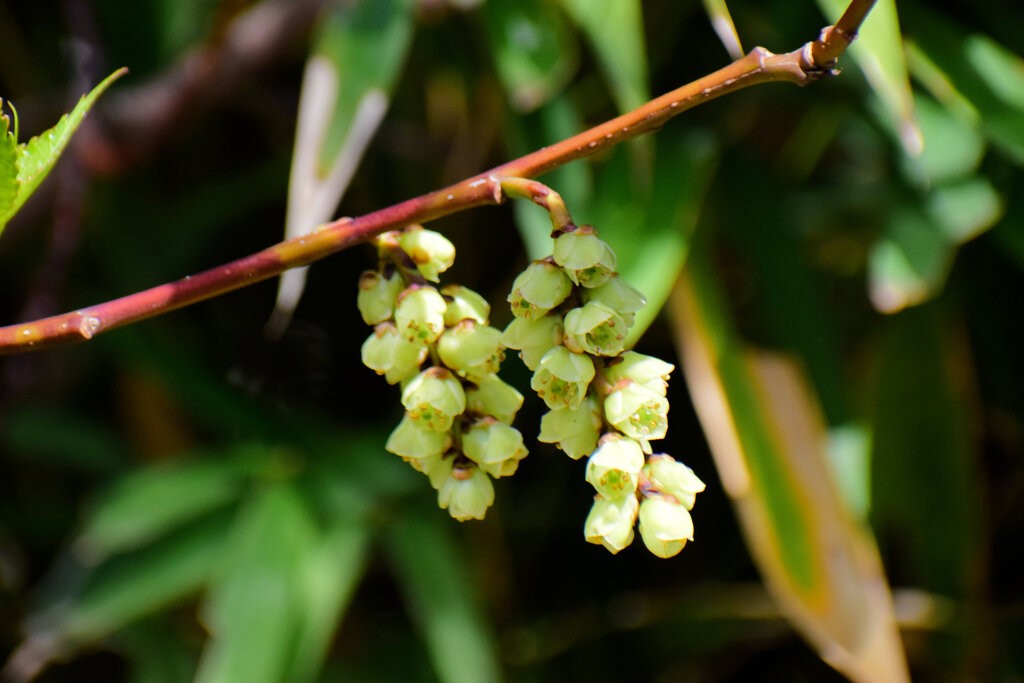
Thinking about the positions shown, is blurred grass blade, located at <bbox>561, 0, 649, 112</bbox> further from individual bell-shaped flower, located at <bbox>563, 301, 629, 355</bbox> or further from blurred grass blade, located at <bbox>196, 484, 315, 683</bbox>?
blurred grass blade, located at <bbox>196, 484, 315, 683</bbox>

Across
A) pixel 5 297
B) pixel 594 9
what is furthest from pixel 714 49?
pixel 5 297

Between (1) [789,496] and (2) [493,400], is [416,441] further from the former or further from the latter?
(1) [789,496]

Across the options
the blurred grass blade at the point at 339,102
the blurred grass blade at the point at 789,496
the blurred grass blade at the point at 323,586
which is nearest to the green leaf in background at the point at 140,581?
the blurred grass blade at the point at 323,586

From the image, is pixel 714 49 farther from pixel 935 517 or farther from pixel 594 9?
pixel 935 517

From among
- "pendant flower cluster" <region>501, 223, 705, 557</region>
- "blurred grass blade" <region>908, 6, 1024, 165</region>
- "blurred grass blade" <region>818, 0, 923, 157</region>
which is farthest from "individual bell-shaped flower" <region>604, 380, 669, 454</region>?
"blurred grass blade" <region>908, 6, 1024, 165</region>

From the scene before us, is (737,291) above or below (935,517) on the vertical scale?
above
